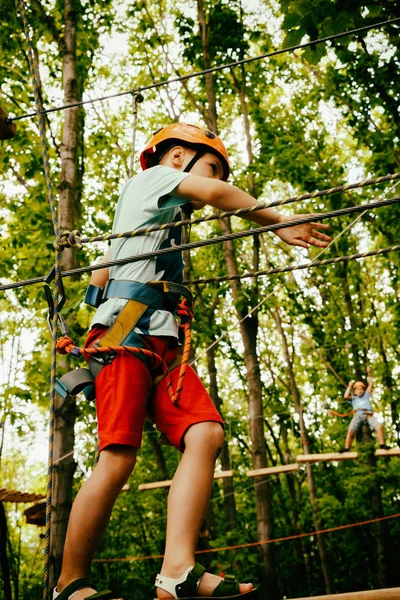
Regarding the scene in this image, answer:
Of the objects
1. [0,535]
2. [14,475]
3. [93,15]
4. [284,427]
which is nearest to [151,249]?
[0,535]

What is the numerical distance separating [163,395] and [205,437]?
0.20 metres

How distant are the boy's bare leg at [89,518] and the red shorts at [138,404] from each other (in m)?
0.07

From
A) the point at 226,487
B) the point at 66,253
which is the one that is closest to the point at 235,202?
the point at 66,253

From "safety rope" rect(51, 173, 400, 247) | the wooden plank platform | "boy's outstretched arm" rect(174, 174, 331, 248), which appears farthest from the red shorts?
the wooden plank platform

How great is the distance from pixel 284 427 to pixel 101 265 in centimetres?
1560

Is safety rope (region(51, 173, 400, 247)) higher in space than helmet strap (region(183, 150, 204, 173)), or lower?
lower

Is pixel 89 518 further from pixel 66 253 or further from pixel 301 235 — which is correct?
pixel 66 253

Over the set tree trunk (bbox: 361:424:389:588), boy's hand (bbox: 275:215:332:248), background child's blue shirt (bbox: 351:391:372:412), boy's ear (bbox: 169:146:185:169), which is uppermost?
background child's blue shirt (bbox: 351:391:372:412)

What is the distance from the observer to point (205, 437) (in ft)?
6.08

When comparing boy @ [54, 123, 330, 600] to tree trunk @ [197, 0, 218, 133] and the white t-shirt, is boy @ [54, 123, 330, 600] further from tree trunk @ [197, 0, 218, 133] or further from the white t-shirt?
tree trunk @ [197, 0, 218, 133]

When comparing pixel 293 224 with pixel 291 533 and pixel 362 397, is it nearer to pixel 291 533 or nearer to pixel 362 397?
pixel 362 397

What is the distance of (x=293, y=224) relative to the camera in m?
1.92

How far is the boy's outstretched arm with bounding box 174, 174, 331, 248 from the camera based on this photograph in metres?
1.95

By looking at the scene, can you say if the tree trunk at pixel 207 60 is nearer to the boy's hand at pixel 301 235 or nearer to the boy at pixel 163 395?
the boy at pixel 163 395
